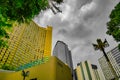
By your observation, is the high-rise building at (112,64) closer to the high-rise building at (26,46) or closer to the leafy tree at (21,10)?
the high-rise building at (26,46)

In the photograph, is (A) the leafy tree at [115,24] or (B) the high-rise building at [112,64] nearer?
(A) the leafy tree at [115,24]

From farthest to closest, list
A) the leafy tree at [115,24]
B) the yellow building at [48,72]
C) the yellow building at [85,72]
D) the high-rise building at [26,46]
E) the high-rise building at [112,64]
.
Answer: the high-rise building at [112,64] < the yellow building at [85,72] < the high-rise building at [26,46] < the yellow building at [48,72] < the leafy tree at [115,24]

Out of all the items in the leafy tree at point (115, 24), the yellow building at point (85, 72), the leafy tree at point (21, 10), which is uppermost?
the yellow building at point (85, 72)

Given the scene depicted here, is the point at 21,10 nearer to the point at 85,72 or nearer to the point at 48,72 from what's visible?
the point at 48,72

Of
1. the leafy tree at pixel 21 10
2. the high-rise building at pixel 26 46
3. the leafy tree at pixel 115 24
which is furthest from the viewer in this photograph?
the high-rise building at pixel 26 46

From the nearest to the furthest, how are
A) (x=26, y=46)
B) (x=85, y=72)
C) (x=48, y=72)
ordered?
(x=48, y=72) < (x=26, y=46) < (x=85, y=72)

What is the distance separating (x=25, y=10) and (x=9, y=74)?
81.5 ft

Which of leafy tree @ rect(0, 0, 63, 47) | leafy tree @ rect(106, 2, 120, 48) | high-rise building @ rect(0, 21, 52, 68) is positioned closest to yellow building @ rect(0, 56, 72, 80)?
leafy tree @ rect(106, 2, 120, 48)

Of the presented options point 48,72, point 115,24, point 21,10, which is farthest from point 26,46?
point 21,10

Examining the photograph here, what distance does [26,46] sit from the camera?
70.9 meters

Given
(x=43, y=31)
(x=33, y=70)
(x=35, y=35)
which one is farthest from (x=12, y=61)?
(x=33, y=70)

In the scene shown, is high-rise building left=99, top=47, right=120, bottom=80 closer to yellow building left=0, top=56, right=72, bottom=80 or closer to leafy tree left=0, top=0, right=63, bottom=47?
yellow building left=0, top=56, right=72, bottom=80

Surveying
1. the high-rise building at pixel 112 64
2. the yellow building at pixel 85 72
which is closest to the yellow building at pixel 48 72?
the yellow building at pixel 85 72

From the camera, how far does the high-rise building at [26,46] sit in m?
60.4
